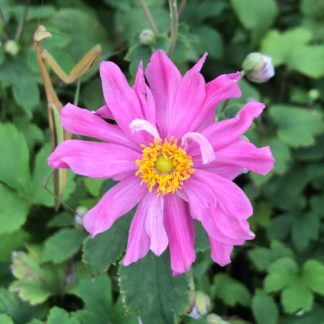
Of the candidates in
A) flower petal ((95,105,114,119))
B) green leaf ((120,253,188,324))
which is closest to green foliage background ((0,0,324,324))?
green leaf ((120,253,188,324))

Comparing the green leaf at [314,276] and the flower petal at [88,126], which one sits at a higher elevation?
the flower petal at [88,126]

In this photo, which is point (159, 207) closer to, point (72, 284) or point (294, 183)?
point (72, 284)

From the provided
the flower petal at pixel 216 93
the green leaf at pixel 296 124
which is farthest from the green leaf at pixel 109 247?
the green leaf at pixel 296 124

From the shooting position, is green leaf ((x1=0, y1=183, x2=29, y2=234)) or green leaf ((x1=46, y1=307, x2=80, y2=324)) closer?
green leaf ((x1=46, y1=307, x2=80, y2=324))

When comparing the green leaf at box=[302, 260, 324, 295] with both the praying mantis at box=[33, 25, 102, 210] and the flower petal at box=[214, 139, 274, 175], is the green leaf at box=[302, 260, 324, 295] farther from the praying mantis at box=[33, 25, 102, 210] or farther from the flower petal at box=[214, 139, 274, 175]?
the praying mantis at box=[33, 25, 102, 210]

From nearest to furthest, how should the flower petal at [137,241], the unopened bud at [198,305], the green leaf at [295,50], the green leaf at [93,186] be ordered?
1. the flower petal at [137,241]
2. the unopened bud at [198,305]
3. the green leaf at [93,186]
4. the green leaf at [295,50]

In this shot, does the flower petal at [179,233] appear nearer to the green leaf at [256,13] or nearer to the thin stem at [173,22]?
the thin stem at [173,22]

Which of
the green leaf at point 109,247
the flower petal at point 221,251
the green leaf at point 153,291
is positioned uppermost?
the flower petal at point 221,251
